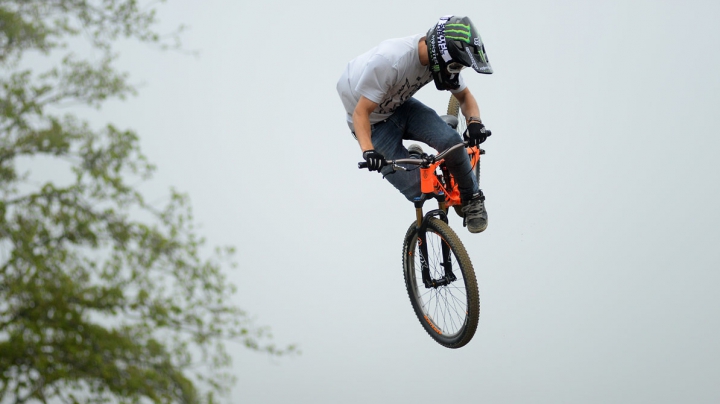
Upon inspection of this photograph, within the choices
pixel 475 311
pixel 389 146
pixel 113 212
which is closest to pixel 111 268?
pixel 113 212

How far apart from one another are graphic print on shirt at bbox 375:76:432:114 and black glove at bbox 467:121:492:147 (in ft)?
1.73

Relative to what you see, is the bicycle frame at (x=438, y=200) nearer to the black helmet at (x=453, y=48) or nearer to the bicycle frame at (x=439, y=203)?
the bicycle frame at (x=439, y=203)

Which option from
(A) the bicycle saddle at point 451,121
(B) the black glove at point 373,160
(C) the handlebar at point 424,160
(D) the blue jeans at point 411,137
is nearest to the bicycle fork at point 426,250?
(D) the blue jeans at point 411,137

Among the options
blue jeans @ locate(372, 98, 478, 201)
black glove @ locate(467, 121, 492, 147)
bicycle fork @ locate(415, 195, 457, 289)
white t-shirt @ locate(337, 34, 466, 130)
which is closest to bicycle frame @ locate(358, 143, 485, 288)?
bicycle fork @ locate(415, 195, 457, 289)

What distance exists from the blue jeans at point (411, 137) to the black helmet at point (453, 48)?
1.90 feet

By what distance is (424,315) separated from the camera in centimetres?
805

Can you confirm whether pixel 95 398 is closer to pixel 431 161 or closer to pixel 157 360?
pixel 157 360

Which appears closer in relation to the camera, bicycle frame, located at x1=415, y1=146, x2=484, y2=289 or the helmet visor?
the helmet visor

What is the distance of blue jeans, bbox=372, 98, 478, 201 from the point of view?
750cm

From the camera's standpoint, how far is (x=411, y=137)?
7.78 metres

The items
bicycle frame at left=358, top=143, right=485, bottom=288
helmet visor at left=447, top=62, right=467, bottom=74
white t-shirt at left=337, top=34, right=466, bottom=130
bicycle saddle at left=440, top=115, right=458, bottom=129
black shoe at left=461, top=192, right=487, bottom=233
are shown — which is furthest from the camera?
bicycle saddle at left=440, top=115, right=458, bottom=129

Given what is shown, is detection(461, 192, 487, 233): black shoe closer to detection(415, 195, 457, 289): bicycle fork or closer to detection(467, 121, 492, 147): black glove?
detection(415, 195, 457, 289): bicycle fork

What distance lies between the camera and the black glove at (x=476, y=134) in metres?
7.37

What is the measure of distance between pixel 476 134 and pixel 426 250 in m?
1.10
